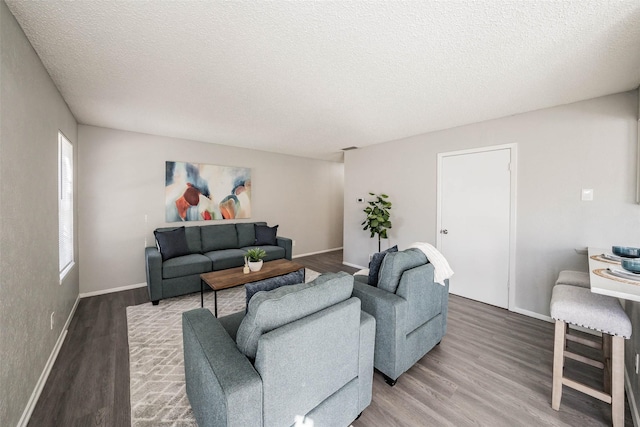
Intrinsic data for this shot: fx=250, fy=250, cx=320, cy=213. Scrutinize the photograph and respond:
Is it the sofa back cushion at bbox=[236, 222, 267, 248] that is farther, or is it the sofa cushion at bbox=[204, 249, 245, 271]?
the sofa back cushion at bbox=[236, 222, 267, 248]

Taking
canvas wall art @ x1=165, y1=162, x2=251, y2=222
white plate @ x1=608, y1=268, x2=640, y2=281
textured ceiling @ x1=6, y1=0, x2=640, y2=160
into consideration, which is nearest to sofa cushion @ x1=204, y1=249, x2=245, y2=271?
canvas wall art @ x1=165, y1=162, x2=251, y2=222

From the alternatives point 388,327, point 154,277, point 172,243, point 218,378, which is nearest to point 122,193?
point 172,243

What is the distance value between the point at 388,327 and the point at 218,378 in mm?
1204

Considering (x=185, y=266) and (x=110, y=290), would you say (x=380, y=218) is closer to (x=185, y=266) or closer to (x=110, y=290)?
(x=185, y=266)

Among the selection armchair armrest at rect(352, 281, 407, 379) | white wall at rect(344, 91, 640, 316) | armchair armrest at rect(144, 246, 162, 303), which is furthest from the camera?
armchair armrest at rect(144, 246, 162, 303)

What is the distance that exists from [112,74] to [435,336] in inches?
146

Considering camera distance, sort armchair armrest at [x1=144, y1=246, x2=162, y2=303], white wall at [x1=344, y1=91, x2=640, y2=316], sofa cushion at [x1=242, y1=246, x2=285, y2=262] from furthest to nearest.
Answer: sofa cushion at [x1=242, y1=246, x2=285, y2=262]
armchair armrest at [x1=144, y1=246, x2=162, y2=303]
white wall at [x1=344, y1=91, x2=640, y2=316]

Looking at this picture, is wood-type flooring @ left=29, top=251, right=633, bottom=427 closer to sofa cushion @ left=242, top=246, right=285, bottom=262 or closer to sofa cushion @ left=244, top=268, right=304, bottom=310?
sofa cushion @ left=244, top=268, right=304, bottom=310

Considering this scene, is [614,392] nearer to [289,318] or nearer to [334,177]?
[289,318]

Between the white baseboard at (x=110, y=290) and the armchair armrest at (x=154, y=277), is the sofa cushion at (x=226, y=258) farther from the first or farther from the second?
the white baseboard at (x=110, y=290)

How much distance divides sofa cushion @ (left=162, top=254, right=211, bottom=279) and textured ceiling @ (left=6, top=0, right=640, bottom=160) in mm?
1952

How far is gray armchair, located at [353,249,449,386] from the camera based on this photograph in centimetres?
184

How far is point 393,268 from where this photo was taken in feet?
6.49

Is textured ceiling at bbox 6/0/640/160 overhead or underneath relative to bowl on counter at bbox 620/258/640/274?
overhead
